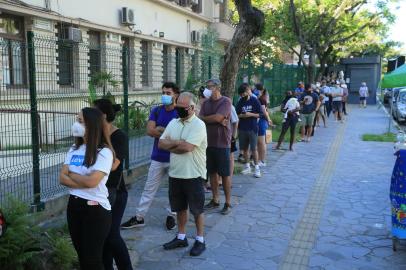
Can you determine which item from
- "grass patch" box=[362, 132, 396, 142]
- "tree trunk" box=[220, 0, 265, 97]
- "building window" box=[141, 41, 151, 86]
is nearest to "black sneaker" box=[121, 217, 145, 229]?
"building window" box=[141, 41, 151, 86]

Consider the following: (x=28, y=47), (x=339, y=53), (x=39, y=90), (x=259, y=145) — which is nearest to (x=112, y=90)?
(x=39, y=90)

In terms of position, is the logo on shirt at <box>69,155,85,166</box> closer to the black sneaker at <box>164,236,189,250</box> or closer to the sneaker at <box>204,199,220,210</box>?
the black sneaker at <box>164,236,189,250</box>

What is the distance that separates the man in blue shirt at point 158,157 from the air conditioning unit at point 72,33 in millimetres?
7884

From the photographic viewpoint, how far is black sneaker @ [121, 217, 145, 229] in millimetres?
5848

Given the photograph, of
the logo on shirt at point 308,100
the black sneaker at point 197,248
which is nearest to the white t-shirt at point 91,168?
the black sneaker at point 197,248

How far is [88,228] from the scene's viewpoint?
11.4 ft

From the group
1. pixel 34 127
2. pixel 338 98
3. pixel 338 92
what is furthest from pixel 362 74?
pixel 34 127

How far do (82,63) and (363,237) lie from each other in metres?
4.88

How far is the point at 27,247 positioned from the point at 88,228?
3.20ft

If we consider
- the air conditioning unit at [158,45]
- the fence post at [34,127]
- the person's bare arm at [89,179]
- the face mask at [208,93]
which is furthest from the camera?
the air conditioning unit at [158,45]

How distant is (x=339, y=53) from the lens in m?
36.0

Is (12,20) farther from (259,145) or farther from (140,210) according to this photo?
(140,210)

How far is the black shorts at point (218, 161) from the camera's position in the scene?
6.32 m

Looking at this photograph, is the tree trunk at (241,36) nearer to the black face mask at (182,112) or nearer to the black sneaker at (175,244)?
the black face mask at (182,112)
